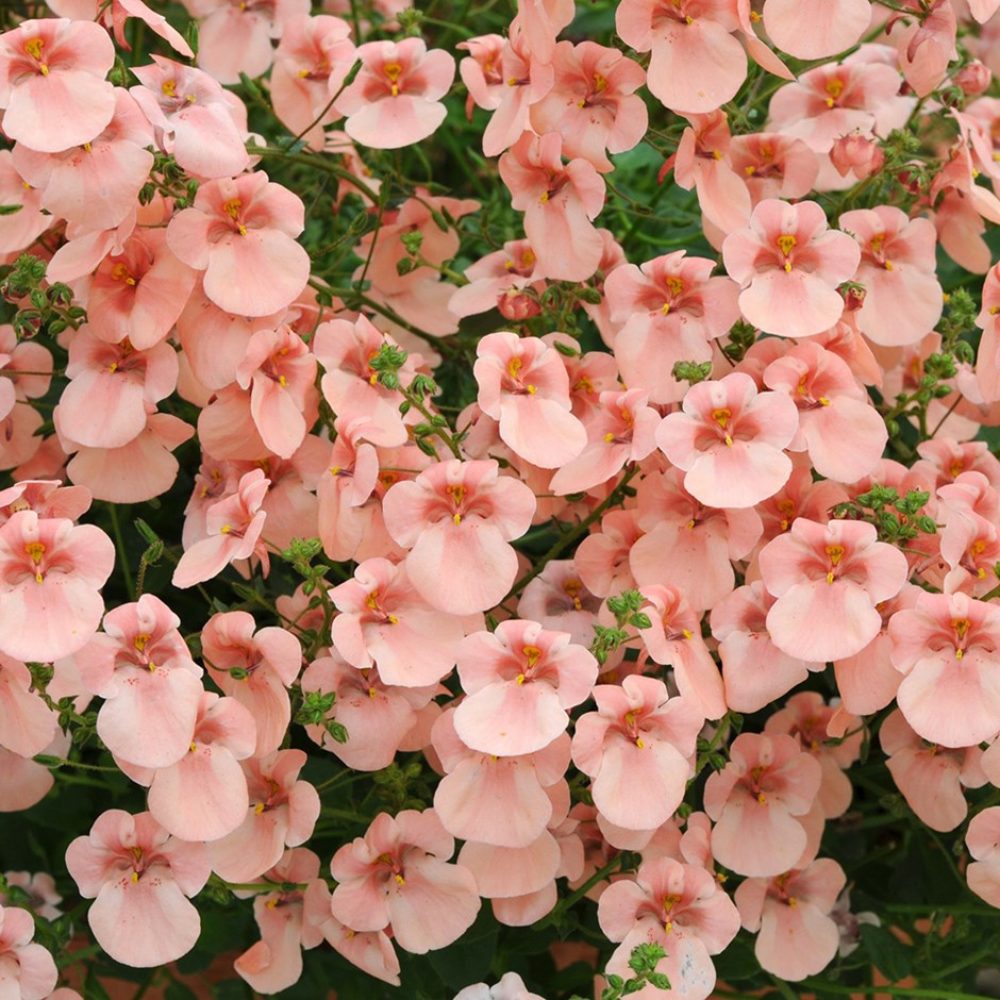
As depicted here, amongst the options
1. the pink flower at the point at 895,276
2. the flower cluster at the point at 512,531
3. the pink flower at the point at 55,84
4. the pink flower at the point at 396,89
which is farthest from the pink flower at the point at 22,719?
the pink flower at the point at 895,276

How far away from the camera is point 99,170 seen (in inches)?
28.5

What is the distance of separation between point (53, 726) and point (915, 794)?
44 centimetres

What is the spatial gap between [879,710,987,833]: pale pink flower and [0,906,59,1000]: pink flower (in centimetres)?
44

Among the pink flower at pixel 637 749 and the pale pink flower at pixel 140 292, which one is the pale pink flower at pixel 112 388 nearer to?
the pale pink flower at pixel 140 292

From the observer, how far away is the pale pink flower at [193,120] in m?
0.74

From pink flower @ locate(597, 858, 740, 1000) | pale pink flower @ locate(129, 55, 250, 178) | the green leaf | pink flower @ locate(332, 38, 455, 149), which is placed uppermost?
pale pink flower @ locate(129, 55, 250, 178)

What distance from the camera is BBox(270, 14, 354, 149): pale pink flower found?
0.94 metres

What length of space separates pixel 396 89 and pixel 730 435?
304 millimetres

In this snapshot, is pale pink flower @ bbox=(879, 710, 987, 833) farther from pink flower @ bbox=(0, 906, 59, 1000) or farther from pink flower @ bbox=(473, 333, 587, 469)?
pink flower @ bbox=(0, 906, 59, 1000)

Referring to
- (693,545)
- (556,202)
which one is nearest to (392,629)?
(693,545)

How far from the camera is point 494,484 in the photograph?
0.72 metres

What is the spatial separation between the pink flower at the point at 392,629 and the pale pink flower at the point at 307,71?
34 cm

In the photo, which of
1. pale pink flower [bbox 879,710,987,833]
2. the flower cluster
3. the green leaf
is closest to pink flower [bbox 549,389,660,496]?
the flower cluster

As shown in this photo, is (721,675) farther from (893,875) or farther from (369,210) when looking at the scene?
(369,210)
